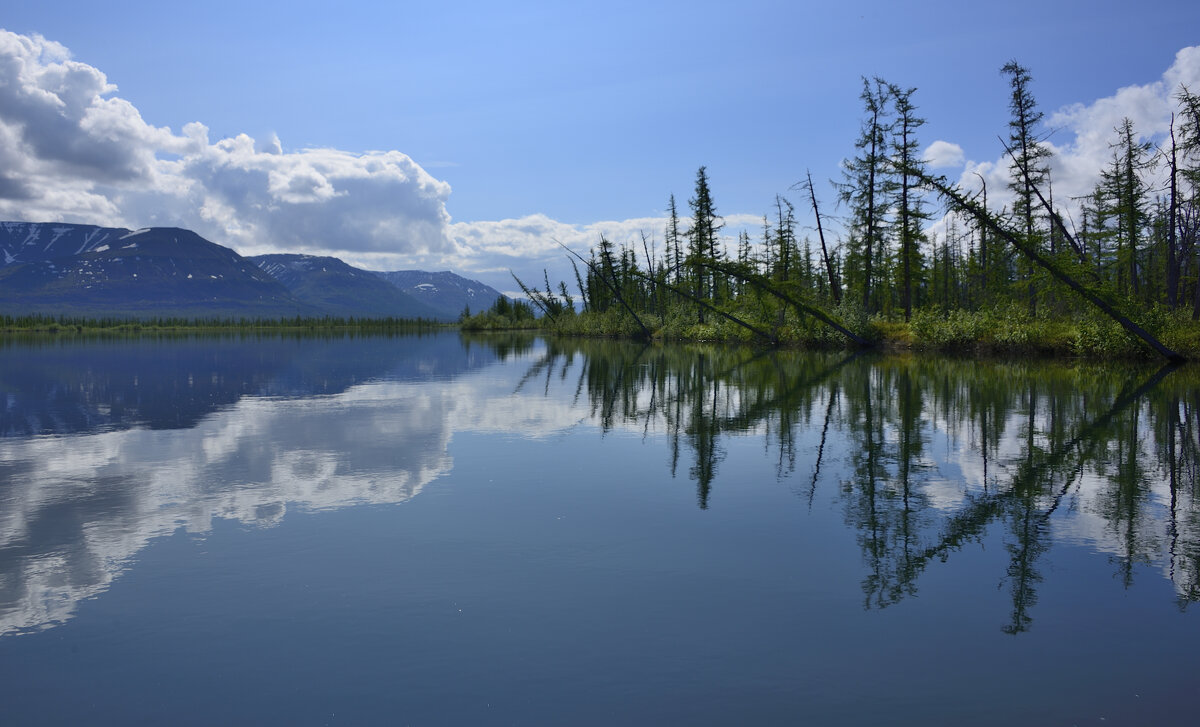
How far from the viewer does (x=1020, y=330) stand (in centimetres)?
2747

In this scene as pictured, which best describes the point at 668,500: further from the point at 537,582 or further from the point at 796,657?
the point at 796,657

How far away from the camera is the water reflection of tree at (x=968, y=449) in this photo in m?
5.99

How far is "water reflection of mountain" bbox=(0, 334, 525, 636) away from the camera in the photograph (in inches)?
232

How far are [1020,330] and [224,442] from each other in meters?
26.9

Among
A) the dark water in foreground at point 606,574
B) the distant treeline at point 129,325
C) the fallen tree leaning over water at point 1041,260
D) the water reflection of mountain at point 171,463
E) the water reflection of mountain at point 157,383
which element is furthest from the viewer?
the distant treeline at point 129,325

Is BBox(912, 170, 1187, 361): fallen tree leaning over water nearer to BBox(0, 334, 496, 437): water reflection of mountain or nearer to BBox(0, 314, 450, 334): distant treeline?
BBox(0, 334, 496, 437): water reflection of mountain

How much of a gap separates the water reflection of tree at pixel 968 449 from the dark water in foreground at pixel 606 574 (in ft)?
0.20

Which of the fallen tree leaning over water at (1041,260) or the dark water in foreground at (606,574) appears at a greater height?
the fallen tree leaning over water at (1041,260)

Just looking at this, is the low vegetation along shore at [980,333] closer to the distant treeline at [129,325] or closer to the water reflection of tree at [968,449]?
the water reflection of tree at [968,449]

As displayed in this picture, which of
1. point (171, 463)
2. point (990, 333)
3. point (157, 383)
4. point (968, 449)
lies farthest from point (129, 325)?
point (968, 449)

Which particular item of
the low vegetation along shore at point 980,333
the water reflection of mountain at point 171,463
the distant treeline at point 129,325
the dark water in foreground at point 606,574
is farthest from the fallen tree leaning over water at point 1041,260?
the distant treeline at point 129,325

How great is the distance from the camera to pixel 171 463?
952cm

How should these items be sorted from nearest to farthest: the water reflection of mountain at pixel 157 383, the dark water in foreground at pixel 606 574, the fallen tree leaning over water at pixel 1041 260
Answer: the dark water in foreground at pixel 606 574 → the water reflection of mountain at pixel 157 383 → the fallen tree leaning over water at pixel 1041 260

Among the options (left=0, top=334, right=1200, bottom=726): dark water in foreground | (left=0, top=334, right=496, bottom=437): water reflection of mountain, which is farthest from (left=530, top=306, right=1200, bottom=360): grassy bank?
(left=0, top=334, right=496, bottom=437): water reflection of mountain
